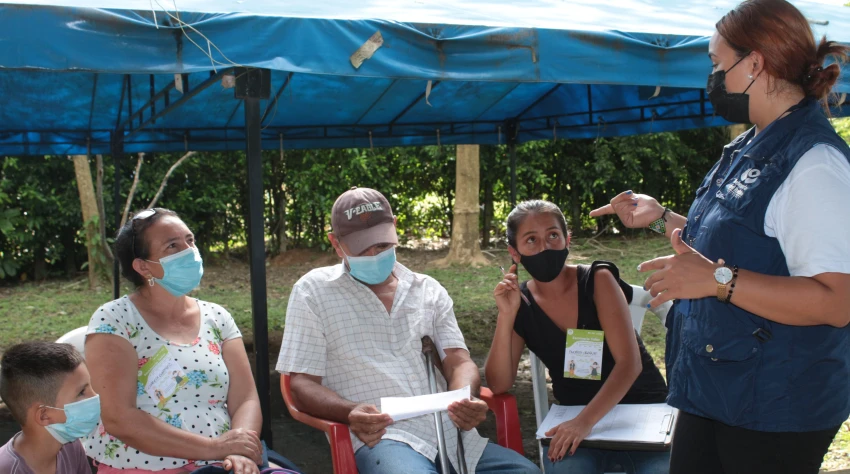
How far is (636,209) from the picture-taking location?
2301 millimetres

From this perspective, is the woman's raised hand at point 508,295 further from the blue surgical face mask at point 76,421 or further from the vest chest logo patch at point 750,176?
the blue surgical face mask at point 76,421

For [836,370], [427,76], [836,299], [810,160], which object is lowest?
[836,370]

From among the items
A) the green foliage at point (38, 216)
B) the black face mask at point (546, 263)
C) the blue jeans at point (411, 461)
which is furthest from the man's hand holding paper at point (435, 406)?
the green foliage at point (38, 216)

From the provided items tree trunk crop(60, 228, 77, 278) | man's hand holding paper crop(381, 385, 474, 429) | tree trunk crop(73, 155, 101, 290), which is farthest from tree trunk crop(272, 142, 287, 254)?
man's hand holding paper crop(381, 385, 474, 429)

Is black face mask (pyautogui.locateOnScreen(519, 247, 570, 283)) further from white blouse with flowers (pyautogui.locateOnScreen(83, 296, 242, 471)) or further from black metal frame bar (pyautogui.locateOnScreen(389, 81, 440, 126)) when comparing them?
black metal frame bar (pyautogui.locateOnScreen(389, 81, 440, 126))

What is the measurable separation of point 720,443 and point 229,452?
1607 millimetres

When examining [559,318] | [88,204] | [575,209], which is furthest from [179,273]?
[575,209]

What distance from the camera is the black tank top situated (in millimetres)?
3023

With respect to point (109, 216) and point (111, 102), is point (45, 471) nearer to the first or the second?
point (111, 102)

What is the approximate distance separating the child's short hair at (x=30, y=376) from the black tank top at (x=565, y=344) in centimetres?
169

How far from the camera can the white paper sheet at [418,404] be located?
103 inches

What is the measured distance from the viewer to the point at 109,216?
34.2 ft

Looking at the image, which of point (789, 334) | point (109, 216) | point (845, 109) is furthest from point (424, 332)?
point (109, 216)

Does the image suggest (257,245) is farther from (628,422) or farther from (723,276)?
(723,276)
